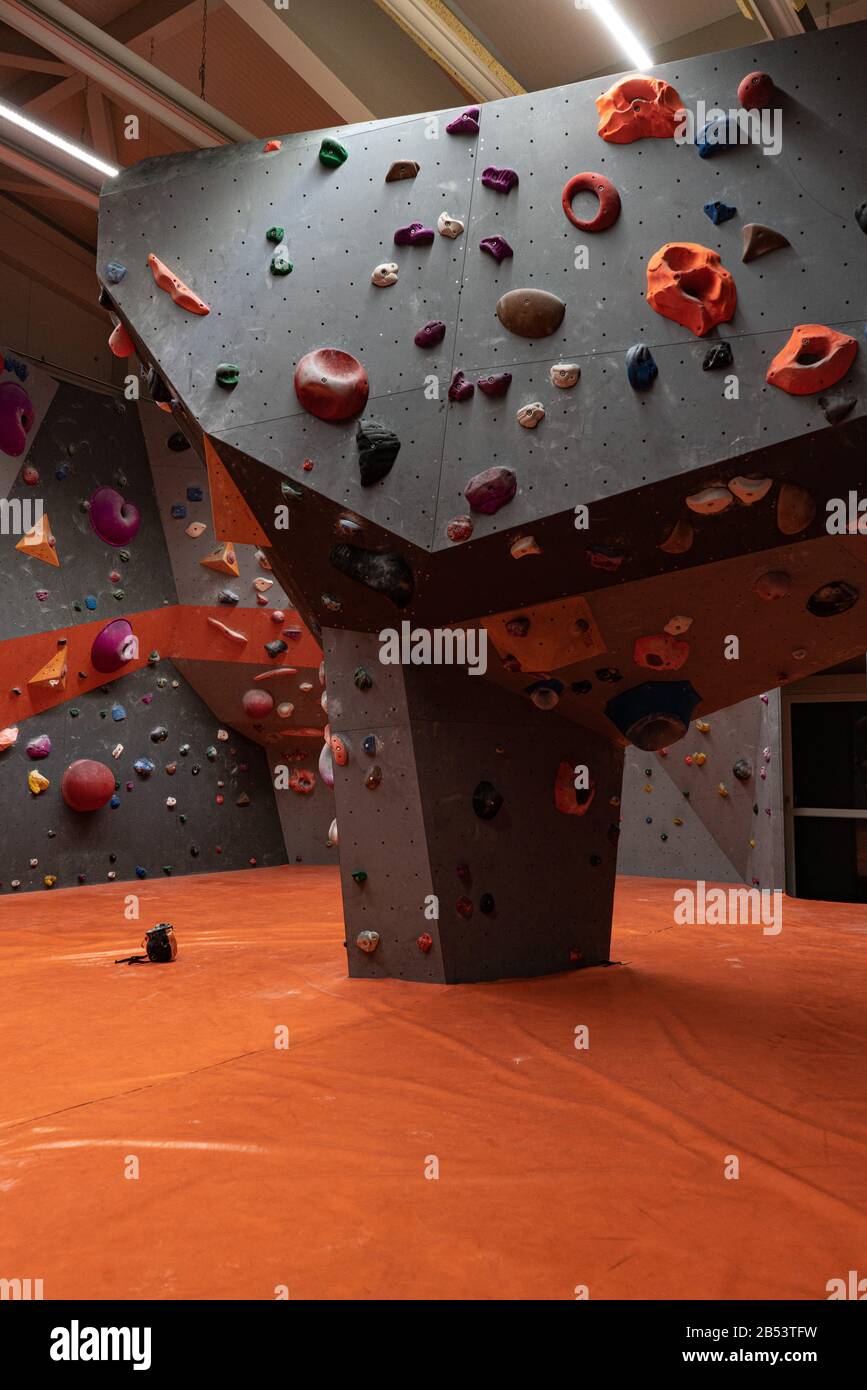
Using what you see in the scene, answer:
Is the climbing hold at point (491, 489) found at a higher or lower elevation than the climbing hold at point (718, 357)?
lower

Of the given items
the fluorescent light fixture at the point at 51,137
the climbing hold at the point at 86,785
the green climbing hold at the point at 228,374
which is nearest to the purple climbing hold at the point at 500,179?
the green climbing hold at the point at 228,374

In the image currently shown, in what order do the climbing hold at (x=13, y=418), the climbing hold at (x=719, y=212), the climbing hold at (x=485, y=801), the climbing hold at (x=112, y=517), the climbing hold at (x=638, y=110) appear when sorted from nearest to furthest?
the climbing hold at (x=719, y=212) < the climbing hold at (x=638, y=110) < the climbing hold at (x=485, y=801) < the climbing hold at (x=13, y=418) < the climbing hold at (x=112, y=517)

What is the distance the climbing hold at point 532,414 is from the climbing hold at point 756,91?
1.22 m

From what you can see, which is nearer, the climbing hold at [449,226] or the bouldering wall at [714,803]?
the climbing hold at [449,226]

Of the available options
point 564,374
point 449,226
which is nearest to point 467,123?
point 449,226

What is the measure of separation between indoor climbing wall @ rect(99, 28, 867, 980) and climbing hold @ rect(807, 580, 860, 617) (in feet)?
0.05

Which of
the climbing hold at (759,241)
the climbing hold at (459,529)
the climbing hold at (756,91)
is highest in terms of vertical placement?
the climbing hold at (756,91)

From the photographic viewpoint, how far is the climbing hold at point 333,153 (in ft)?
13.5

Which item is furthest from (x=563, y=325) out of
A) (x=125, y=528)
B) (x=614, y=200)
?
(x=125, y=528)

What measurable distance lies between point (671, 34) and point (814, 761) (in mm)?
5769

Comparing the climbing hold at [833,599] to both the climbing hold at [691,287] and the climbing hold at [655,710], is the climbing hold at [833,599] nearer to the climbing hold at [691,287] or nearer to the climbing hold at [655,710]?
the climbing hold at [655,710]

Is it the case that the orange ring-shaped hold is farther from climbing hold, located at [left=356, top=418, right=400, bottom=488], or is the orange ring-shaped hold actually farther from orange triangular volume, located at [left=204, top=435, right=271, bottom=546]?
climbing hold, located at [left=356, top=418, right=400, bottom=488]

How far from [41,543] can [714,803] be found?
22.1 feet

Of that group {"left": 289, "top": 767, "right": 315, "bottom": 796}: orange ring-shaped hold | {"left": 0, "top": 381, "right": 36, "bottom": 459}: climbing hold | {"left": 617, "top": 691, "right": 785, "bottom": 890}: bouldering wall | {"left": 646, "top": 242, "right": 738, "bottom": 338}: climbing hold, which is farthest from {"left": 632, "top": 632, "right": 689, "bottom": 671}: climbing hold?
{"left": 289, "top": 767, "right": 315, "bottom": 796}: orange ring-shaped hold
